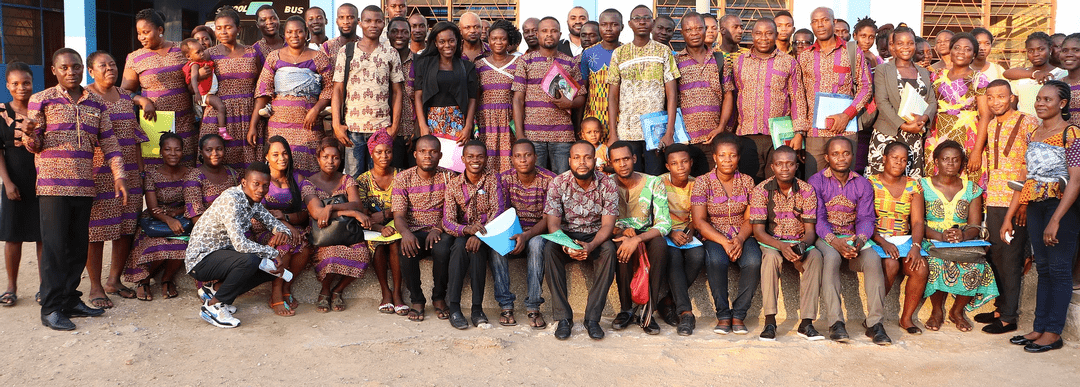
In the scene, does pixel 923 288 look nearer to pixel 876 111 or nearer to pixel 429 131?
pixel 876 111

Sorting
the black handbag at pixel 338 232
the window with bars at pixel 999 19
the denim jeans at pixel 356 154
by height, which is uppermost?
the window with bars at pixel 999 19

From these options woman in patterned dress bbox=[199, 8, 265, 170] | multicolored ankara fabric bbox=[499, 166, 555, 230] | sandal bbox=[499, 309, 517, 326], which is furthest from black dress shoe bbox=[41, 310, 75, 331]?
multicolored ankara fabric bbox=[499, 166, 555, 230]

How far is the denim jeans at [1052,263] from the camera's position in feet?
15.0

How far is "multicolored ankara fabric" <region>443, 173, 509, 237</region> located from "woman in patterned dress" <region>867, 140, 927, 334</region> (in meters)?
2.45

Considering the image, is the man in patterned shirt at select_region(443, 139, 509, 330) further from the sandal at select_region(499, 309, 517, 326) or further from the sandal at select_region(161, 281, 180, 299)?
the sandal at select_region(161, 281, 180, 299)

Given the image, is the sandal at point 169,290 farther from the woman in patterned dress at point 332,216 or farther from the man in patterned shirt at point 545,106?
the man in patterned shirt at point 545,106

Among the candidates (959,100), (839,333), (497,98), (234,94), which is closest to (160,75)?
(234,94)

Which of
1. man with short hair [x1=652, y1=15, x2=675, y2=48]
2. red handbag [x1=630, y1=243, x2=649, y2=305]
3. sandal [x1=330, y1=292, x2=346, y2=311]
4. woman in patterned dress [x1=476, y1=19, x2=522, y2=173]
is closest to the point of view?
red handbag [x1=630, y1=243, x2=649, y2=305]

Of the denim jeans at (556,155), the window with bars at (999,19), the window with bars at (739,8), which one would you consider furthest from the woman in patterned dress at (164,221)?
the window with bars at (999,19)

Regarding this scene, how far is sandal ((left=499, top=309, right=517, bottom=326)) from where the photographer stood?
497cm

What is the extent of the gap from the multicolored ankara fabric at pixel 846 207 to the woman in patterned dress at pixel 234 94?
409 cm

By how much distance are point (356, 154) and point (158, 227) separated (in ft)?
4.67

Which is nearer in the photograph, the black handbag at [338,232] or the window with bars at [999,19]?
the black handbag at [338,232]

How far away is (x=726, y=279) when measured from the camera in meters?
4.97
